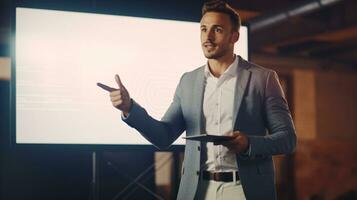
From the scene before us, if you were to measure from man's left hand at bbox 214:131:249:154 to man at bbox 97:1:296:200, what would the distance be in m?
0.08

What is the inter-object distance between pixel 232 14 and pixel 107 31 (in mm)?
1008

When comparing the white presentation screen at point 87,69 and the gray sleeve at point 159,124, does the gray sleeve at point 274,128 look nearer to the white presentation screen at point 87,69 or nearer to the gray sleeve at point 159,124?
the gray sleeve at point 159,124

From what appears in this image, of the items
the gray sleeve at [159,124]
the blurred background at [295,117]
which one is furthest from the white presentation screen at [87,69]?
the gray sleeve at [159,124]

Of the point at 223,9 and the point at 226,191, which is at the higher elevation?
the point at 223,9

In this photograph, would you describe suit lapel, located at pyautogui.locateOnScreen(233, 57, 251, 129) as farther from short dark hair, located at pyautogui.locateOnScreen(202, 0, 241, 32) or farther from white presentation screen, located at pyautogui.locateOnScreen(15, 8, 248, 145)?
white presentation screen, located at pyautogui.locateOnScreen(15, 8, 248, 145)

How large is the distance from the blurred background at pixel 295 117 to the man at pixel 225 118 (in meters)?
0.93

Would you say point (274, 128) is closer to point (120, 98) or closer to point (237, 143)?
point (237, 143)

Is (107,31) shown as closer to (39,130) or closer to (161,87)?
(161,87)

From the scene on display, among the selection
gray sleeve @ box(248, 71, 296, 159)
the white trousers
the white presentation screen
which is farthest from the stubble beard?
the white presentation screen

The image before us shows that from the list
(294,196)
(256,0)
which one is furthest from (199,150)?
(294,196)

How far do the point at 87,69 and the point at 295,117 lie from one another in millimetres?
5435

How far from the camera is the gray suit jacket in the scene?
1.64m

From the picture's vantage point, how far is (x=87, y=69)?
2.51 metres

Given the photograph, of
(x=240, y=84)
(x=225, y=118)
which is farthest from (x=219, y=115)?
(x=240, y=84)
